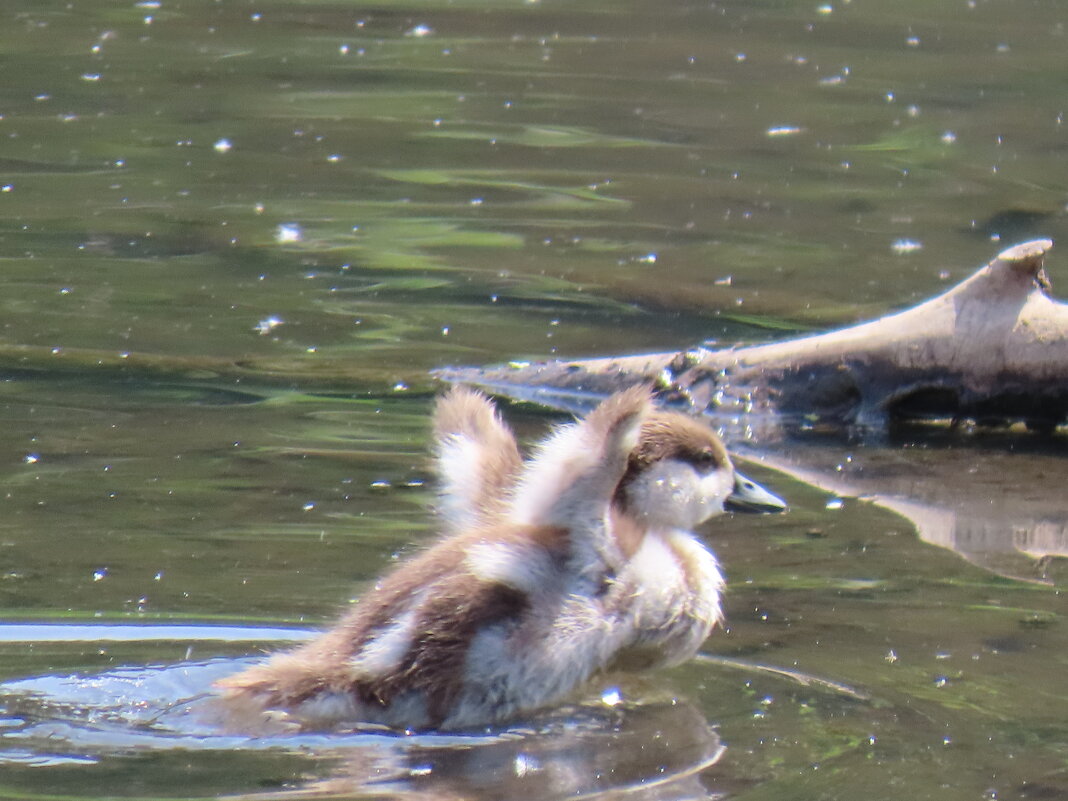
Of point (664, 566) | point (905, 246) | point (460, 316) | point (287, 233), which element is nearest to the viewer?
point (664, 566)

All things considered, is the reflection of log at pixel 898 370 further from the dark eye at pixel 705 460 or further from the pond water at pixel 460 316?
the dark eye at pixel 705 460

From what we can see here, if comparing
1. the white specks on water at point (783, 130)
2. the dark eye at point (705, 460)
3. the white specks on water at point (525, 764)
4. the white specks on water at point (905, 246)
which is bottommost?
the white specks on water at point (525, 764)

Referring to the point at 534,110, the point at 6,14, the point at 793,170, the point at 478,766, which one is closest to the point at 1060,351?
the point at 478,766

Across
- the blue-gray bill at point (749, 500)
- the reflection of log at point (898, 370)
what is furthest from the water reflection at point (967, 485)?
the blue-gray bill at point (749, 500)

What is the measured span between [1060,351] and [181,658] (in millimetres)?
3362

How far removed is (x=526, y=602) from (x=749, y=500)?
91 cm

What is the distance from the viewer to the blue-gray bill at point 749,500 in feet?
15.9

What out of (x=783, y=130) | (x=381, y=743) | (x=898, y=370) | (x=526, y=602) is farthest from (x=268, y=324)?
(x=783, y=130)

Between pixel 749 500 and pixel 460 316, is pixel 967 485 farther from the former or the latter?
pixel 460 316

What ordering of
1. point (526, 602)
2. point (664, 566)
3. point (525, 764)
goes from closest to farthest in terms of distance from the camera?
point (525, 764) < point (526, 602) < point (664, 566)

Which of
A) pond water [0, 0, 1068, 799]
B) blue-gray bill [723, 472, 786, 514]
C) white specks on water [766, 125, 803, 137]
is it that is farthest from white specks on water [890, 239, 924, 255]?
blue-gray bill [723, 472, 786, 514]

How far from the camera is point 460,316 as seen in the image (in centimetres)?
774

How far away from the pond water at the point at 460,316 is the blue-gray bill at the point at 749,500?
0.70 ft

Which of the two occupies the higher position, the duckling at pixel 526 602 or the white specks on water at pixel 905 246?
the white specks on water at pixel 905 246
